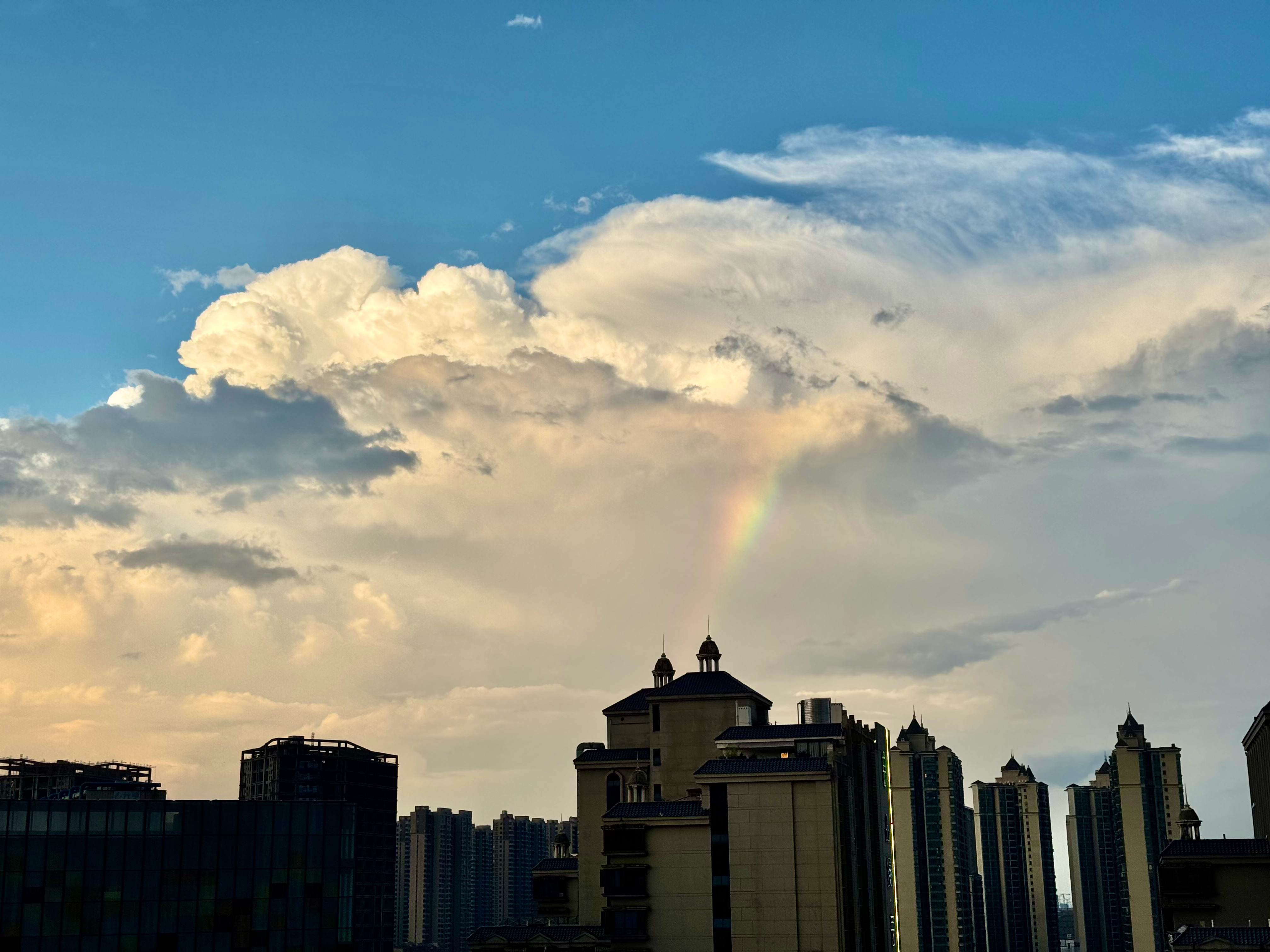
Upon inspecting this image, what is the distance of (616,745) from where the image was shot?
183 m

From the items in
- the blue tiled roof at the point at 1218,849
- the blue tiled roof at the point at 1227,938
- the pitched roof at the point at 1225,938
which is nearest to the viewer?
the pitched roof at the point at 1225,938

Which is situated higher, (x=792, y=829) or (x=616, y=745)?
(x=616, y=745)

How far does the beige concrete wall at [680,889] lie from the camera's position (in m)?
146

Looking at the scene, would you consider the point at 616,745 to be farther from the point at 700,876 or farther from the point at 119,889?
the point at 119,889

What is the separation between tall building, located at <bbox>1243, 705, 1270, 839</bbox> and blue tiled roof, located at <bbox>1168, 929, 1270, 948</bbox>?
4783 cm

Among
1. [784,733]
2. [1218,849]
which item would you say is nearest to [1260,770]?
[1218,849]

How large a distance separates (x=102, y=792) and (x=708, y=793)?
59.3m

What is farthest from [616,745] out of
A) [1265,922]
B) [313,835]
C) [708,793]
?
[1265,922]

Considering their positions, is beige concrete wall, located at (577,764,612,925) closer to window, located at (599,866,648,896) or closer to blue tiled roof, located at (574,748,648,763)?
blue tiled roof, located at (574,748,648,763)

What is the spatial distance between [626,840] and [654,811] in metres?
4.10

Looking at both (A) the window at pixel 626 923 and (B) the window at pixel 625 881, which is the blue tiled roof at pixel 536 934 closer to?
(A) the window at pixel 626 923

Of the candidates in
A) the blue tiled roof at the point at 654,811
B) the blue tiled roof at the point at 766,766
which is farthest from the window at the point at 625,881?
the blue tiled roof at the point at 766,766

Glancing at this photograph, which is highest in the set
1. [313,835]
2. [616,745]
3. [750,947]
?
[616,745]

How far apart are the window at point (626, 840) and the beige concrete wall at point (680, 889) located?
2.92 ft
